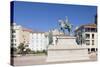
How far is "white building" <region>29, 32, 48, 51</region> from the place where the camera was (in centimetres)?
302

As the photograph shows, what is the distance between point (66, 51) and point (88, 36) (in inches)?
15.9

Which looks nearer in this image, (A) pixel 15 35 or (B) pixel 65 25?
(A) pixel 15 35

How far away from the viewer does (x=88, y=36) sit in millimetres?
3301

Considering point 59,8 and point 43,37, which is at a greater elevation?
point 59,8

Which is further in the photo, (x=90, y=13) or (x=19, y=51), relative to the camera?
(x=90, y=13)

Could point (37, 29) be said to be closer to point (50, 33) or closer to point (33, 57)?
point (50, 33)

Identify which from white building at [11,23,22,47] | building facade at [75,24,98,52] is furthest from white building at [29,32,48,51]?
building facade at [75,24,98,52]

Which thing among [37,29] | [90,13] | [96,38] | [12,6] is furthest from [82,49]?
[12,6]

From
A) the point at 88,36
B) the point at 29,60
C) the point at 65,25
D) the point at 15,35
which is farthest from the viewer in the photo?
the point at 88,36

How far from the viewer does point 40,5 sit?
10.1ft

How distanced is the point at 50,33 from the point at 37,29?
0.20m

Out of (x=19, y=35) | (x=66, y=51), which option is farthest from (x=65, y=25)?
(x=19, y=35)

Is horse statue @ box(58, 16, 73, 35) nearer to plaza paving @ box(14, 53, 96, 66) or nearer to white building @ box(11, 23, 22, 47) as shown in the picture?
plaza paving @ box(14, 53, 96, 66)

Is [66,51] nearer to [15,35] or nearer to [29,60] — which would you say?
[29,60]
